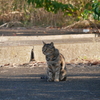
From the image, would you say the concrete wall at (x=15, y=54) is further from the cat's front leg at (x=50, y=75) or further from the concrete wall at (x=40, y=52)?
the cat's front leg at (x=50, y=75)

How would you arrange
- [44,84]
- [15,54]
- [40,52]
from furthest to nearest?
[40,52], [15,54], [44,84]

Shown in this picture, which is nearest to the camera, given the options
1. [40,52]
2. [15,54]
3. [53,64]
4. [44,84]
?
[44,84]

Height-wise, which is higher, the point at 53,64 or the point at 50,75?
the point at 53,64

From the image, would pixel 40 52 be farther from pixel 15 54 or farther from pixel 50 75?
pixel 50 75

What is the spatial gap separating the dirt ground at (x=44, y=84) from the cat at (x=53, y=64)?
172mm

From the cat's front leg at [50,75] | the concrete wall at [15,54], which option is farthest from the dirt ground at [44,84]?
the concrete wall at [15,54]

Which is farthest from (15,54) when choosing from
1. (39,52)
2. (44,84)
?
(44,84)

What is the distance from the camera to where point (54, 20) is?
21.0 metres

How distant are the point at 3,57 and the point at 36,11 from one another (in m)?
11.9

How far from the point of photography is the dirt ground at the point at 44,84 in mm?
5766

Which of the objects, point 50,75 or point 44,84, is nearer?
point 44,84

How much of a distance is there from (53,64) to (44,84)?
0.52 meters

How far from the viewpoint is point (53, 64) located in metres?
7.20

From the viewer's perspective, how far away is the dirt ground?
5766 millimetres
